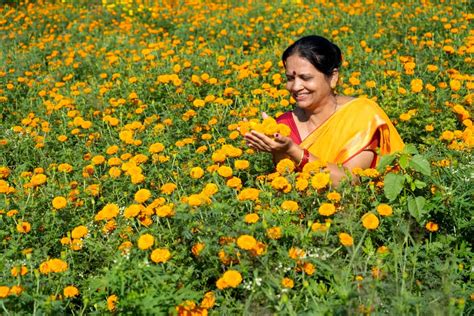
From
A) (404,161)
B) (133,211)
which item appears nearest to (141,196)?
(133,211)

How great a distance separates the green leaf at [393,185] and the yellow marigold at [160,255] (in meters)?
1.07

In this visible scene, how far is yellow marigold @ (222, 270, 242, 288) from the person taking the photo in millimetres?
2070

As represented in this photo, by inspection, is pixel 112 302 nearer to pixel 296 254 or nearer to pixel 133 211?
pixel 133 211

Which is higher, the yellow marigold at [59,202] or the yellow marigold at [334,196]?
the yellow marigold at [334,196]

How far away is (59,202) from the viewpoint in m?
2.94

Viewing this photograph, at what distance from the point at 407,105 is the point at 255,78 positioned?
1590mm

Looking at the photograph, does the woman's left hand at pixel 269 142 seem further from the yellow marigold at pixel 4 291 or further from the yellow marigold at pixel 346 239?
the yellow marigold at pixel 4 291

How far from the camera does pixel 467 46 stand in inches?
204

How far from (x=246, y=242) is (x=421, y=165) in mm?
984

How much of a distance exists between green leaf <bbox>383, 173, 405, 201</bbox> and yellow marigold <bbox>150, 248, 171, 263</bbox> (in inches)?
42.1

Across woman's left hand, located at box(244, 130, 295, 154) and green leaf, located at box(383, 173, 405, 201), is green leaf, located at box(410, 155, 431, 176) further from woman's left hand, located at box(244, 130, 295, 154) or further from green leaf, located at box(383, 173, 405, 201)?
woman's left hand, located at box(244, 130, 295, 154)

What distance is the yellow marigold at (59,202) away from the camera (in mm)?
2916

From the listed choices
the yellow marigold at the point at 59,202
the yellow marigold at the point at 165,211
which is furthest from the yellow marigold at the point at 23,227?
the yellow marigold at the point at 165,211

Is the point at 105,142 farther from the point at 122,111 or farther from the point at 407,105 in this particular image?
the point at 407,105
